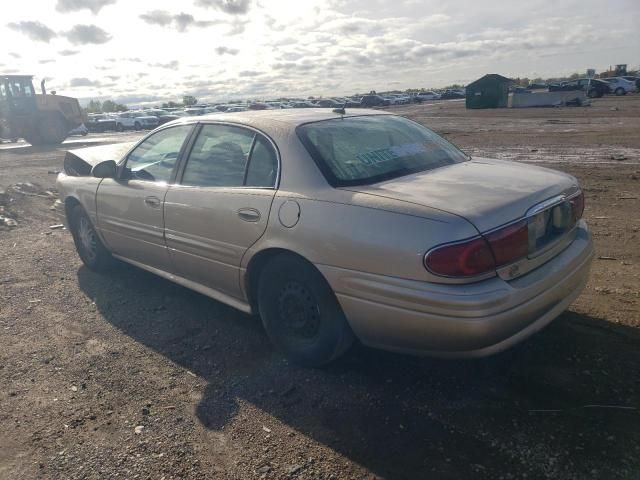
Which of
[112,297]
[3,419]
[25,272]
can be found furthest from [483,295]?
[25,272]

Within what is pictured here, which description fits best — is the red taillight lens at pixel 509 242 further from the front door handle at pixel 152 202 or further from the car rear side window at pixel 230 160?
the front door handle at pixel 152 202

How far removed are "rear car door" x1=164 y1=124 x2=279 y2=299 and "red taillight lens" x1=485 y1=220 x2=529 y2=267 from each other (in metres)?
1.38

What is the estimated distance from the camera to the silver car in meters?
2.58

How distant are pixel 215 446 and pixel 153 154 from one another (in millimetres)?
2689

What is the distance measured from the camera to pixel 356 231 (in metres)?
2.79

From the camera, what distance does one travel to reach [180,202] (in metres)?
3.90

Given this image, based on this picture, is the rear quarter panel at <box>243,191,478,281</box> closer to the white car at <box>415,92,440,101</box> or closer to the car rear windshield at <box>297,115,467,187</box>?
the car rear windshield at <box>297,115,467,187</box>

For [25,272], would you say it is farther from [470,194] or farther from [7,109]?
[7,109]

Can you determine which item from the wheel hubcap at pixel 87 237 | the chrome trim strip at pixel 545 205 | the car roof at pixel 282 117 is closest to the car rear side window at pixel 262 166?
the car roof at pixel 282 117

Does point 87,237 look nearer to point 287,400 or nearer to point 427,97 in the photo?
point 287,400

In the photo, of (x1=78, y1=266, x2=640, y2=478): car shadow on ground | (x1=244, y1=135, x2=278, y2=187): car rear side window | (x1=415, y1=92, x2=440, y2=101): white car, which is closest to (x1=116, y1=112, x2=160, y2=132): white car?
(x1=415, y1=92, x2=440, y2=101): white car

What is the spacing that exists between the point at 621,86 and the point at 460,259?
172ft

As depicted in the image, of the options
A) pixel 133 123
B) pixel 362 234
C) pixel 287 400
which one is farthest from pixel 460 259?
pixel 133 123

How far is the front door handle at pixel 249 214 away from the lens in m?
3.32
